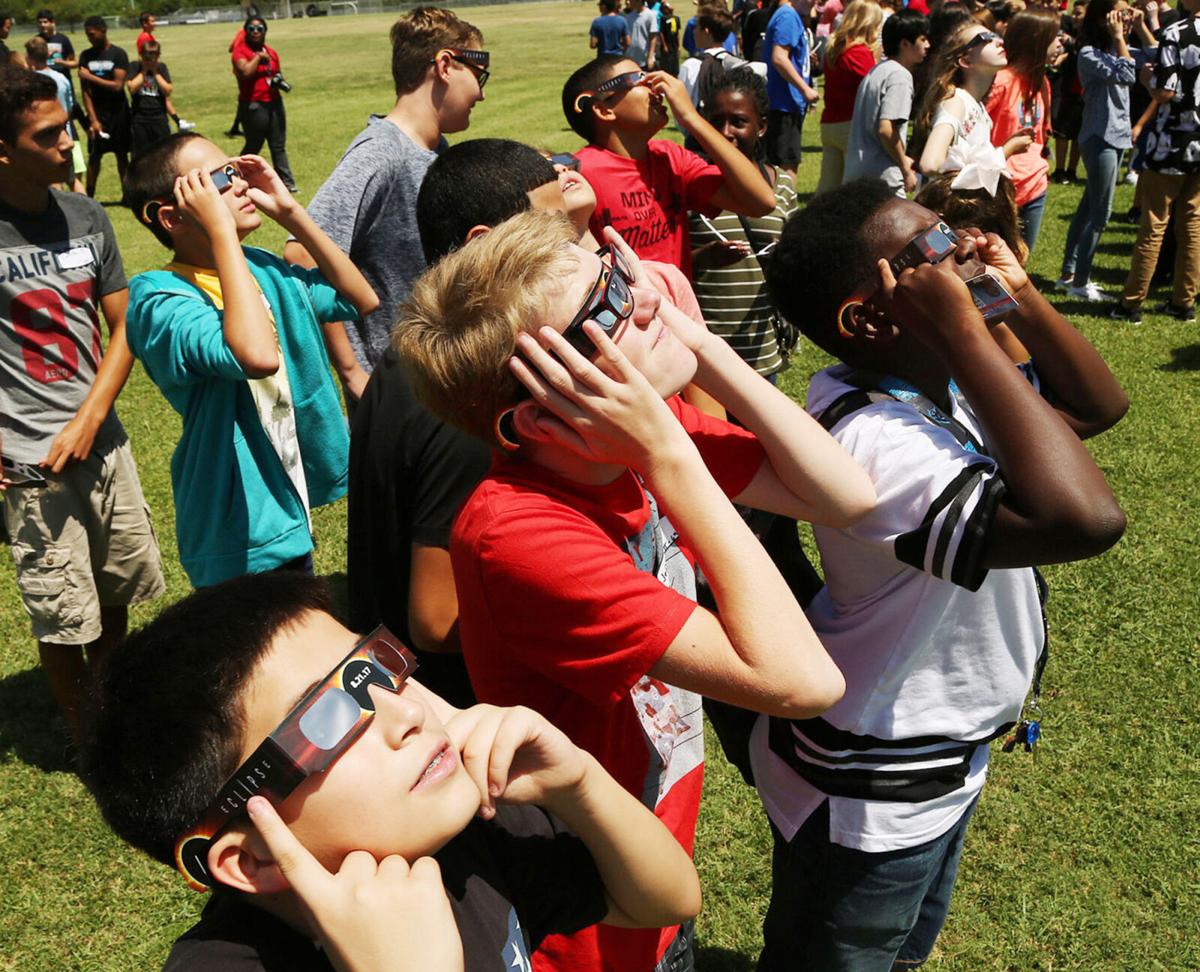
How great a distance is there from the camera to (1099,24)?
915cm

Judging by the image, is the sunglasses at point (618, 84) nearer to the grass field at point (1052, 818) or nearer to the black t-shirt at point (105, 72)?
the grass field at point (1052, 818)

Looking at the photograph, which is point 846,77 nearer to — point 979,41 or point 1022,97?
point 1022,97

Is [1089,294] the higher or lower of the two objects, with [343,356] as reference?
lower

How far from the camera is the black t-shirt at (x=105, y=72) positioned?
14852 millimetres

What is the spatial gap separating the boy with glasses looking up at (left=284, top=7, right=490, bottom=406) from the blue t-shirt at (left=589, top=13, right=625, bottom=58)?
46.6 ft

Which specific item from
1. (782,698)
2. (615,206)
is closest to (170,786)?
(782,698)

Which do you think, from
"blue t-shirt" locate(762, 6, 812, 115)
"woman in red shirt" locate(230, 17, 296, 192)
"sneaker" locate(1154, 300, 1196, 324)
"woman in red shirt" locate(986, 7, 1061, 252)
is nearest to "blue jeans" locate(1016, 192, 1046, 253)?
"woman in red shirt" locate(986, 7, 1061, 252)

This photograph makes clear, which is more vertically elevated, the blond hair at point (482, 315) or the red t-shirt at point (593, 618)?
the blond hair at point (482, 315)

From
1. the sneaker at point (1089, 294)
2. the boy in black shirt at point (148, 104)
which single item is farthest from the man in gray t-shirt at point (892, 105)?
the boy in black shirt at point (148, 104)

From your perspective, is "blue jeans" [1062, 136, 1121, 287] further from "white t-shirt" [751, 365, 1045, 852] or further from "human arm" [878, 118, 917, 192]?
"white t-shirt" [751, 365, 1045, 852]

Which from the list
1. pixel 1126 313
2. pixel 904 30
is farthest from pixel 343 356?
pixel 1126 313

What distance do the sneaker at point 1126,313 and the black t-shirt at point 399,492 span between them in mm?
7898

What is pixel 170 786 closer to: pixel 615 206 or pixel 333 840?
pixel 333 840

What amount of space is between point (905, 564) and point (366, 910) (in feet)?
4.01
